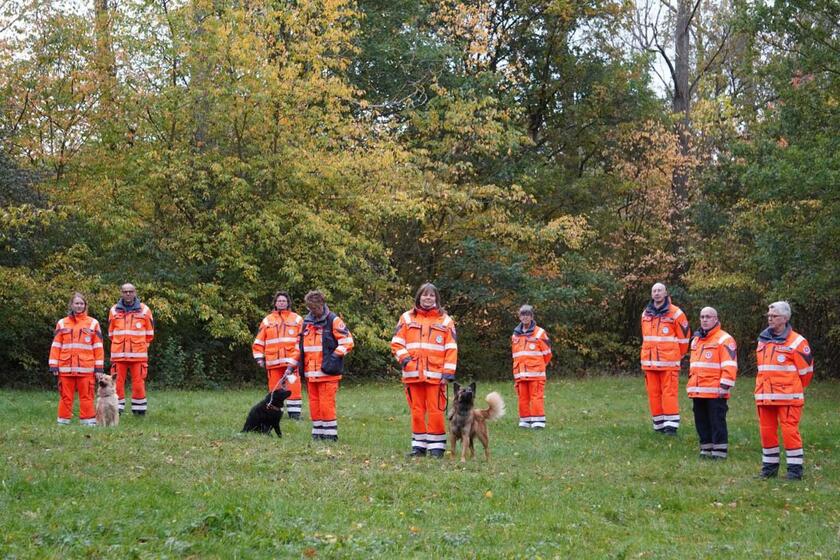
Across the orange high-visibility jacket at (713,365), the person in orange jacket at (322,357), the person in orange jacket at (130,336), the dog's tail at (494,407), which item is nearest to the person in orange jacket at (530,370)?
the orange high-visibility jacket at (713,365)

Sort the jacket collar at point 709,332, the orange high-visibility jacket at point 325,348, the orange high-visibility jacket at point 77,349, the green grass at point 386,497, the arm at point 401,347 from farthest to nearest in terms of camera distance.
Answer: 1. the orange high-visibility jacket at point 77,349
2. the orange high-visibility jacket at point 325,348
3. the jacket collar at point 709,332
4. the arm at point 401,347
5. the green grass at point 386,497

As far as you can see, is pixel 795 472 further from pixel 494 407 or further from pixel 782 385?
pixel 494 407

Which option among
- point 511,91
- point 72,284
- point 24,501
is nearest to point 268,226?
point 72,284

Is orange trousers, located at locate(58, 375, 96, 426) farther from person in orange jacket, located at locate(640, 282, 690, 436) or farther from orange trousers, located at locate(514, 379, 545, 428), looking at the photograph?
person in orange jacket, located at locate(640, 282, 690, 436)

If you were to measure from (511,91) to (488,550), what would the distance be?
98.4ft

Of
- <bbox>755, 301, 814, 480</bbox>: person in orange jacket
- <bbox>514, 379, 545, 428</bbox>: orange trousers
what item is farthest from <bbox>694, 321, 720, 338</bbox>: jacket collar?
<bbox>514, 379, 545, 428</bbox>: orange trousers

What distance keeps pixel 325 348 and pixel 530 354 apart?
4.40 m

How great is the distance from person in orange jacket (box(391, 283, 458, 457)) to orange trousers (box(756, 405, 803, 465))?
3751mm

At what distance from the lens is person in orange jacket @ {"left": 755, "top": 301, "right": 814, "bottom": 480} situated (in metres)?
11.5

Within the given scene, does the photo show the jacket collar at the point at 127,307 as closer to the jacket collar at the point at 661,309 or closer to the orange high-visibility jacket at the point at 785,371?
the jacket collar at the point at 661,309

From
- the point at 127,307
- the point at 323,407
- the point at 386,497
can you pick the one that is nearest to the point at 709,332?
the point at 323,407

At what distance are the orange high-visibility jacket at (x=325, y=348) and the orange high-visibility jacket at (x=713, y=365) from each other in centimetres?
465

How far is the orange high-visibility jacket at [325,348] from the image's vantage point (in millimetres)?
13469

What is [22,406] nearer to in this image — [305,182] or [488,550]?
[305,182]
